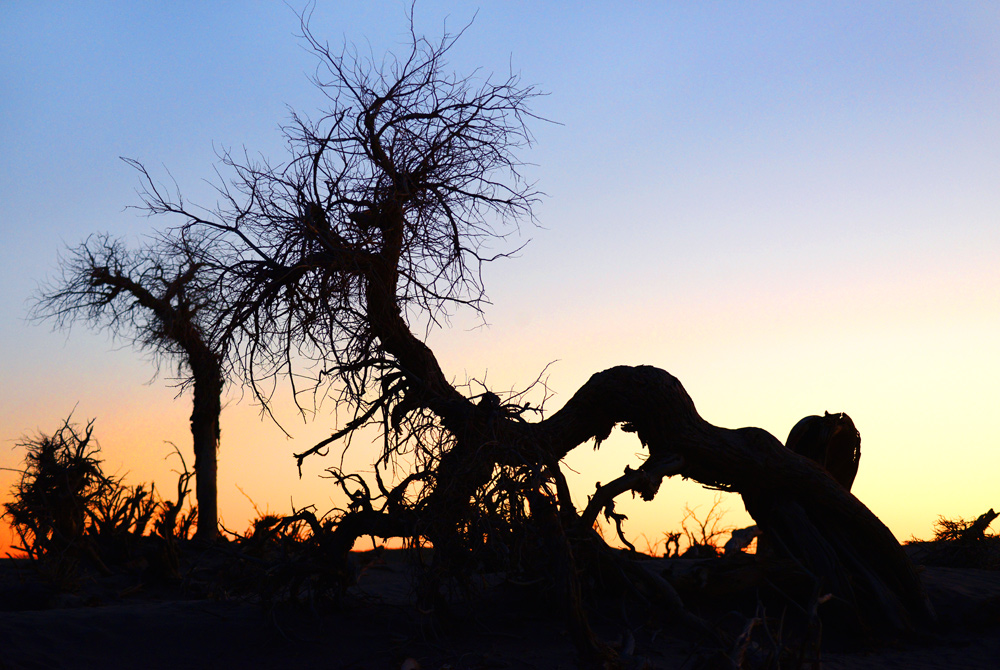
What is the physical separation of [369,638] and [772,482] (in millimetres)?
5219

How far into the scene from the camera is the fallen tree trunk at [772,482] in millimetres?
9070

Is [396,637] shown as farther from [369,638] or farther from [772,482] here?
[772,482]

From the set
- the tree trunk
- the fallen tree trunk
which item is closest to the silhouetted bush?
the tree trunk

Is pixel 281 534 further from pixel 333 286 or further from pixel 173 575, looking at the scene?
pixel 173 575

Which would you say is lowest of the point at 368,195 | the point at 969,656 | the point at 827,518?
the point at 969,656


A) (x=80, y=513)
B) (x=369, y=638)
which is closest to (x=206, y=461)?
(x=80, y=513)

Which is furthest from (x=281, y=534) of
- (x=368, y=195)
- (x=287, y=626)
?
(x=368, y=195)

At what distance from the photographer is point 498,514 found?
294 inches

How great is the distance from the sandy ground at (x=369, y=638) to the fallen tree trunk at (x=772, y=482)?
65 centimetres

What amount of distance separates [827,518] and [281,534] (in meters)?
6.92

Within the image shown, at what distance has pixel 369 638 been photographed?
320 inches

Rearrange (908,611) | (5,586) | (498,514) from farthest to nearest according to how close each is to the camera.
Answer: (5,586)
(908,611)
(498,514)

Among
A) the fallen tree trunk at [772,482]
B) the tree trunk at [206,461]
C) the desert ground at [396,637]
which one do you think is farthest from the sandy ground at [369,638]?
the tree trunk at [206,461]

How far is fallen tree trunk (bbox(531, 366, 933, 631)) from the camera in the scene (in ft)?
29.8
